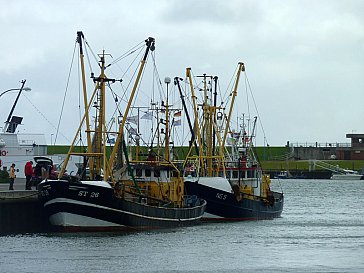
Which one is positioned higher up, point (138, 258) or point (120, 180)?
point (120, 180)

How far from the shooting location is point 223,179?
69062 millimetres

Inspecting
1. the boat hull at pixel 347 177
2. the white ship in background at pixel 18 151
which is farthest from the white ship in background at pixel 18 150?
the boat hull at pixel 347 177

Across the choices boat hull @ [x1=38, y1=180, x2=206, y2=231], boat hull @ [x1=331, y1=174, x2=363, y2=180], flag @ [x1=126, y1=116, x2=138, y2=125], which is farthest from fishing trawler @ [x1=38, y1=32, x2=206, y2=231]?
boat hull @ [x1=331, y1=174, x2=363, y2=180]

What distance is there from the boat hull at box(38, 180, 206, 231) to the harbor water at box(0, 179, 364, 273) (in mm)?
633

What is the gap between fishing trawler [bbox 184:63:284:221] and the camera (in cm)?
6875

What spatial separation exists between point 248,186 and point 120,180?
18.8 m

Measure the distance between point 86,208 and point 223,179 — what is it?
17.9 meters

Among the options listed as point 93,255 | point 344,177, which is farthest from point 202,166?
point 344,177

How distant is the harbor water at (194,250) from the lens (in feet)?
139

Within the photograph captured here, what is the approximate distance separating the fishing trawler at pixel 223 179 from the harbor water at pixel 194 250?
4.13 m

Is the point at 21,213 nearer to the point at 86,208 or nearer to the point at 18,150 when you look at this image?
the point at 86,208

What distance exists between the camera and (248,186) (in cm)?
7425

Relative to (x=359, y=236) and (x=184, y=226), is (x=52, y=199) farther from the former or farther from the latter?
(x=359, y=236)

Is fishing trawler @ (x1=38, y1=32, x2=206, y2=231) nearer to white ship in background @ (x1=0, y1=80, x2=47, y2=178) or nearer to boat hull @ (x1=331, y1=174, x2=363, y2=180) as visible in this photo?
white ship in background @ (x1=0, y1=80, x2=47, y2=178)
